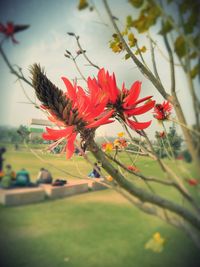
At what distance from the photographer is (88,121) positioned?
19cm

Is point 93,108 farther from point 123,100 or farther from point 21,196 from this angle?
point 21,196

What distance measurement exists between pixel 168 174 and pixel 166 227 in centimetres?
174

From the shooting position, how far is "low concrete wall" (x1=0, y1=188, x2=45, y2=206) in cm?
189

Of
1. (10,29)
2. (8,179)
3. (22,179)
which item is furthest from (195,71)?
(22,179)

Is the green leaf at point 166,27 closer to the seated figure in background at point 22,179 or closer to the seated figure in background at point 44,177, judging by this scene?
the seated figure in background at point 22,179

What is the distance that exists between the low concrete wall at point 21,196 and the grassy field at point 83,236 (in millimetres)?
53

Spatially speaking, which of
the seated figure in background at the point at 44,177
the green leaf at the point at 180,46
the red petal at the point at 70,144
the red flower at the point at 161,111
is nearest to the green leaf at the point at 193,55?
the green leaf at the point at 180,46

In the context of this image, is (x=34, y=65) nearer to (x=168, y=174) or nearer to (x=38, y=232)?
(x=168, y=174)

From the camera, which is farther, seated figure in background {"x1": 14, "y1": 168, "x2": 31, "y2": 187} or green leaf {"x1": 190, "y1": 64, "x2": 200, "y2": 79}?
seated figure in background {"x1": 14, "y1": 168, "x2": 31, "y2": 187}

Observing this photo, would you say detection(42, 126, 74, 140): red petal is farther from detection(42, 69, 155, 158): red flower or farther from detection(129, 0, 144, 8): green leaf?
detection(129, 0, 144, 8): green leaf

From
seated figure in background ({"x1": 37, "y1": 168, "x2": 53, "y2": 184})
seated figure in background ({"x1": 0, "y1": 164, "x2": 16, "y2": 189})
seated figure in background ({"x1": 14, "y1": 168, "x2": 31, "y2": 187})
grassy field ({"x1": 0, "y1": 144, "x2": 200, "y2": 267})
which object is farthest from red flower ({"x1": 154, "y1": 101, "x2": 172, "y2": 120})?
seated figure in background ({"x1": 37, "y1": 168, "x2": 53, "y2": 184})

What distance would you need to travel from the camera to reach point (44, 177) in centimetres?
231

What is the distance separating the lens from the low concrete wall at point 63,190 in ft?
7.42

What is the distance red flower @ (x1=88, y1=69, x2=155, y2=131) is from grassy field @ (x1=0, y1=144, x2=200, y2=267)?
0.72 meters
